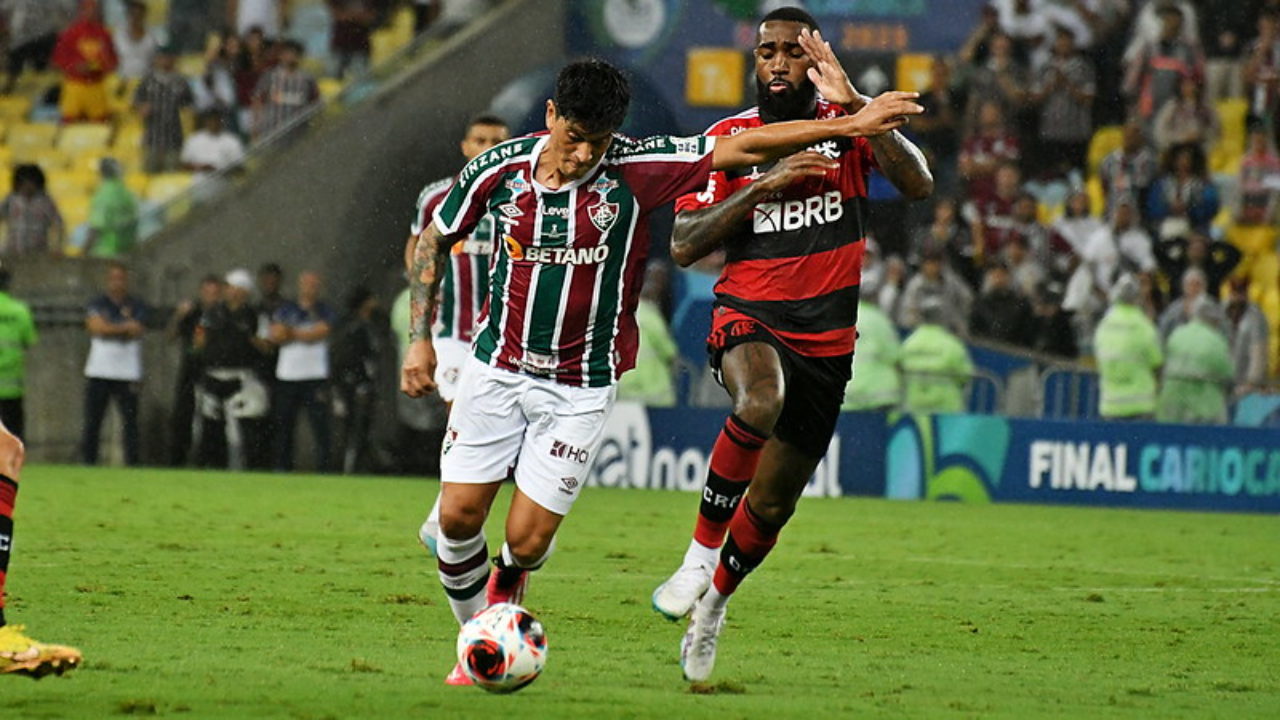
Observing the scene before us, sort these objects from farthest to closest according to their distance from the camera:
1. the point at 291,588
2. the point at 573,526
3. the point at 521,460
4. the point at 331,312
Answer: the point at 331,312 → the point at 573,526 → the point at 291,588 → the point at 521,460

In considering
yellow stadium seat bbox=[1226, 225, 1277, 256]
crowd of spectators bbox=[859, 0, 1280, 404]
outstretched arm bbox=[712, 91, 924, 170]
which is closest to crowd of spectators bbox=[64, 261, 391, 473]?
crowd of spectators bbox=[859, 0, 1280, 404]

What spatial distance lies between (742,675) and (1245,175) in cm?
1593

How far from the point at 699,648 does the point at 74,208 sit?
1848cm

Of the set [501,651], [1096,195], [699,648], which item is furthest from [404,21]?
[501,651]

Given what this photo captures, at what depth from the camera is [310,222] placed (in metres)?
22.5

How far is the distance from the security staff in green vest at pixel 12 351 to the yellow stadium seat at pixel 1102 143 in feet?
37.3

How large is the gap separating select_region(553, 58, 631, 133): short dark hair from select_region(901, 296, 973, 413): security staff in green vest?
12063 millimetres

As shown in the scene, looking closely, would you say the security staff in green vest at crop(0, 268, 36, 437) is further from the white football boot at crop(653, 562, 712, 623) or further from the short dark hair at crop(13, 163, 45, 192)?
the white football boot at crop(653, 562, 712, 623)

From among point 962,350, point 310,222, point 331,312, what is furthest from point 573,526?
point 310,222

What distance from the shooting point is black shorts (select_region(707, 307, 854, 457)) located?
8055 millimetres

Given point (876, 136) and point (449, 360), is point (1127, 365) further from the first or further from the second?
point (876, 136)

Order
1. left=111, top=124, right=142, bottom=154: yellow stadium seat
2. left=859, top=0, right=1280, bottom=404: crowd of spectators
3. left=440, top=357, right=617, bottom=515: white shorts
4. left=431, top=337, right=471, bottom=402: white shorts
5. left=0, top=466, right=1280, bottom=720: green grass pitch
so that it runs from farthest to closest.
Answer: left=111, top=124, right=142, bottom=154: yellow stadium seat → left=859, top=0, right=1280, bottom=404: crowd of spectators → left=431, top=337, right=471, bottom=402: white shorts → left=440, top=357, right=617, bottom=515: white shorts → left=0, top=466, right=1280, bottom=720: green grass pitch

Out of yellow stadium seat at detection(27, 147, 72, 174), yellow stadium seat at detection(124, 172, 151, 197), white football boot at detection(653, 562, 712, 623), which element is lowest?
white football boot at detection(653, 562, 712, 623)

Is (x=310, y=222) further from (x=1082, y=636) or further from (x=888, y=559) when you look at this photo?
(x=1082, y=636)
